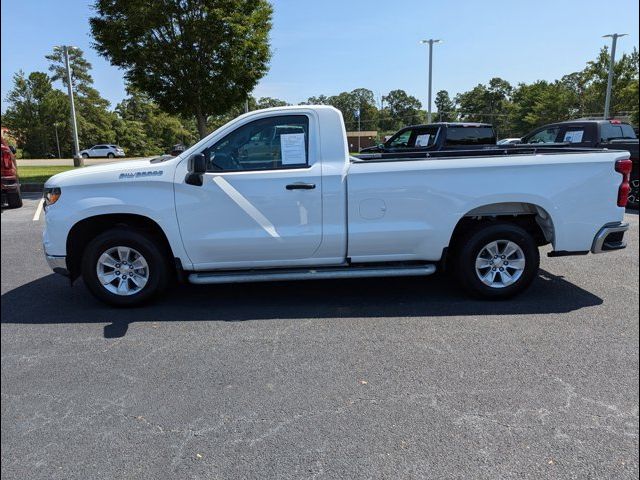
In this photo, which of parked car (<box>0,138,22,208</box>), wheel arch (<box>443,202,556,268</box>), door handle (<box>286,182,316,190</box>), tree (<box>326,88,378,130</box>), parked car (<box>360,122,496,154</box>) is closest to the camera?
door handle (<box>286,182,316,190</box>)

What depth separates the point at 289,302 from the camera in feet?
15.7

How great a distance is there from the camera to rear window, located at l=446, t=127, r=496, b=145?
446 inches

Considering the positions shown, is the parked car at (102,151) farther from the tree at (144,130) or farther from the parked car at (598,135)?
the parked car at (598,135)

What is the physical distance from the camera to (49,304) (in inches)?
188

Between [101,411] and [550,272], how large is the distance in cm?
499

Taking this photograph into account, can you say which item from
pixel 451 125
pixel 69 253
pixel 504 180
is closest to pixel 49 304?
pixel 69 253

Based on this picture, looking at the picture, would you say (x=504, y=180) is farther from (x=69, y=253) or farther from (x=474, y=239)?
(x=69, y=253)

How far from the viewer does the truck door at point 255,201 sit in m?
4.49

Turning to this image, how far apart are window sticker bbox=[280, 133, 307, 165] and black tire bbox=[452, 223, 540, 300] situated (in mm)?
1804

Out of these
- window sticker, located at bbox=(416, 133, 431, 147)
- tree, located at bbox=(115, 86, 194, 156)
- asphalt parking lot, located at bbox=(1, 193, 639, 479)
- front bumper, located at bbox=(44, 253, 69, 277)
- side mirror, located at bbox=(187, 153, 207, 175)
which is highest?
tree, located at bbox=(115, 86, 194, 156)

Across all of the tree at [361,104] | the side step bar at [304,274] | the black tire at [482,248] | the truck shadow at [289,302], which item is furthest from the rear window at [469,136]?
the tree at [361,104]

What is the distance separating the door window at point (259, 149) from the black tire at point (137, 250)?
95cm

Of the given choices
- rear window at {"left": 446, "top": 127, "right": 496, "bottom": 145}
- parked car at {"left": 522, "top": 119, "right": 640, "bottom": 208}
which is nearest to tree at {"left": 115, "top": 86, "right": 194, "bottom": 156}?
rear window at {"left": 446, "top": 127, "right": 496, "bottom": 145}

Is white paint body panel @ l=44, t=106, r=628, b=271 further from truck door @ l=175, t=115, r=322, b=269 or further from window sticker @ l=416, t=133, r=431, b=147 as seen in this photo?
window sticker @ l=416, t=133, r=431, b=147
